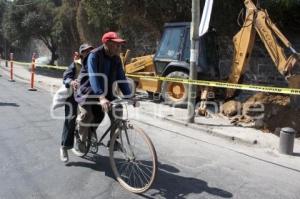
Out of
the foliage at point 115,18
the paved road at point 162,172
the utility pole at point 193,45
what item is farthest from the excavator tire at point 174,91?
the foliage at point 115,18

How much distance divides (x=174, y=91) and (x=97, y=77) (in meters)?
7.12

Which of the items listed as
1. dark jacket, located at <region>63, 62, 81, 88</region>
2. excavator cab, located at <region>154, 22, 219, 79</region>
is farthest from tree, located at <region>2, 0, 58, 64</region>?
dark jacket, located at <region>63, 62, 81, 88</region>

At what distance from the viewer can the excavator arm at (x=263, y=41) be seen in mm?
10211

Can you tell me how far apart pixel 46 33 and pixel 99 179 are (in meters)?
24.6

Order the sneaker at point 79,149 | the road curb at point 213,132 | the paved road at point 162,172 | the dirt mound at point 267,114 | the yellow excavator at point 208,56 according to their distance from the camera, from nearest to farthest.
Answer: the paved road at point 162,172
the sneaker at point 79,149
the road curb at point 213,132
the dirt mound at point 267,114
the yellow excavator at point 208,56

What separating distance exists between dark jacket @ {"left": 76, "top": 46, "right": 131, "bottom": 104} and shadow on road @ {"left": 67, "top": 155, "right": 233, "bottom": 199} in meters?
1.06

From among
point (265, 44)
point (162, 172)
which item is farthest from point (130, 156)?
point (265, 44)

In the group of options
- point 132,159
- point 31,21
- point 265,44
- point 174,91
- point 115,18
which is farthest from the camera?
point 31,21

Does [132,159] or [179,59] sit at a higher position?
[179,59]

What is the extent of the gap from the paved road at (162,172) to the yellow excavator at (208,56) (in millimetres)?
3196

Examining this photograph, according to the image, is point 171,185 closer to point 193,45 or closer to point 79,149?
point 79,149

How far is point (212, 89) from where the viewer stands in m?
11.8

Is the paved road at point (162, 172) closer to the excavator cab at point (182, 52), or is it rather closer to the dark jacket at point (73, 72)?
the dark jacket at point (73, 72)

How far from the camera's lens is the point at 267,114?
33.6ft
